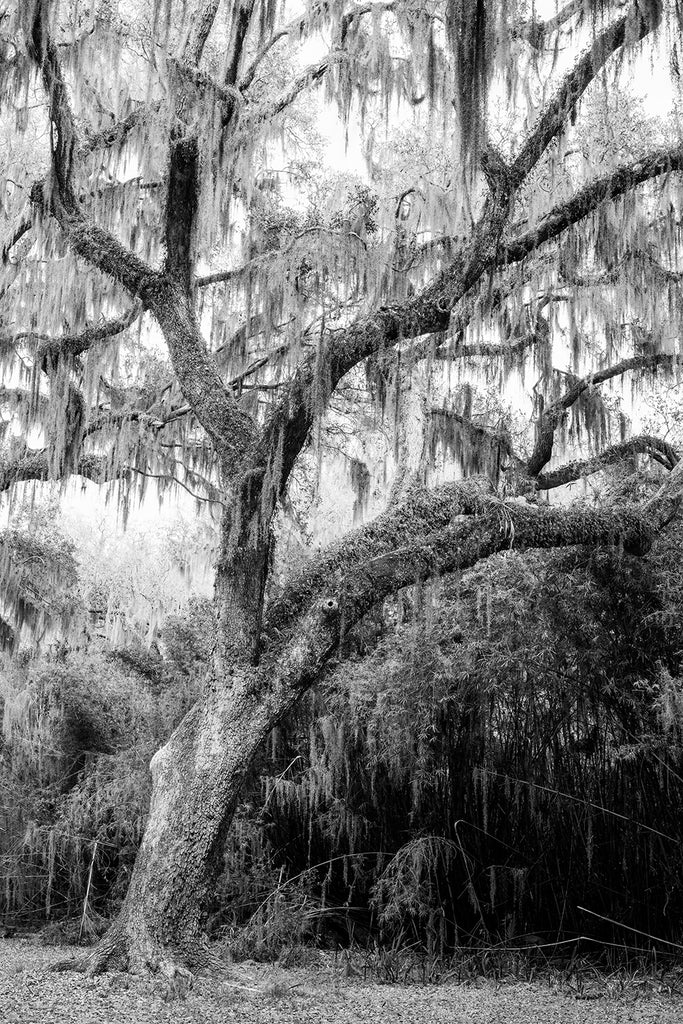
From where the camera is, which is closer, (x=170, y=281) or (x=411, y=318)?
(x=411, y=318)

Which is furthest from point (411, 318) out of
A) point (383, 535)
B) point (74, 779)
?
point (74, 779)

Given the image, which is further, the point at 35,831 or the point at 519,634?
the point at 35,831

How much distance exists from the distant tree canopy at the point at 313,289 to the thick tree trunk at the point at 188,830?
15mm

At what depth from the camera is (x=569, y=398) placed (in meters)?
8.21

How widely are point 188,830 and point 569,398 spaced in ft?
16.8

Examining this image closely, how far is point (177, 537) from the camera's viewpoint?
1173 cm

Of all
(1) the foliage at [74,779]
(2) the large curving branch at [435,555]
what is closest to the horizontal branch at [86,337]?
(1) the foliage at [74,779]

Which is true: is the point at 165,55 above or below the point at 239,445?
above

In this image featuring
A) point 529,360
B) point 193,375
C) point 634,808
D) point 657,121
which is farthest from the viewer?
point 529,360

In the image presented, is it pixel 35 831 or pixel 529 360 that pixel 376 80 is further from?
pixel 35 831

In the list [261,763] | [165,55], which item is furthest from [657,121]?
[261,763]

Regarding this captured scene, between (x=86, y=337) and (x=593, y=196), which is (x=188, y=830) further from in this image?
(x=593, y=196)

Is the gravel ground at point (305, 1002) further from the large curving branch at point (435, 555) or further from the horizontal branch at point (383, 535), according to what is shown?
the horizontal branch at point (383, 535)

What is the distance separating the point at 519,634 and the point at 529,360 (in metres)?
3.55
